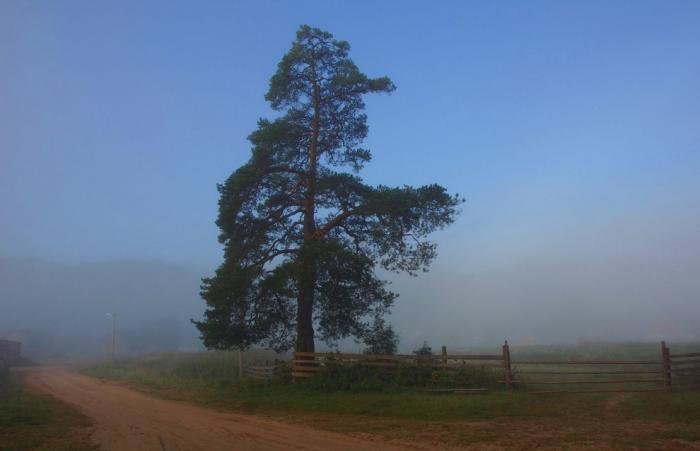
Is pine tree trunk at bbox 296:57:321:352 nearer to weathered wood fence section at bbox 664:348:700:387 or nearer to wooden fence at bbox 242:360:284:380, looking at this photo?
wooden fence at bbox 242:360:284:380

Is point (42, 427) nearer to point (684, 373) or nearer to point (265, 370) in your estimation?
point (265, 370)

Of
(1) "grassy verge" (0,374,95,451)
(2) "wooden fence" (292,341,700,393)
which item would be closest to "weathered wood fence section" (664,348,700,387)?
(2) "wooden fence" (292,341,700,393)

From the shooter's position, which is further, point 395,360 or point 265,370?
point 265,370

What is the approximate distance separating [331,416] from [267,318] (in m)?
9.97

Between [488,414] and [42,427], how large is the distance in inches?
480

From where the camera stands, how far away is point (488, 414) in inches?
621

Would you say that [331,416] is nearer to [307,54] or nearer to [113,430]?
[113,430]

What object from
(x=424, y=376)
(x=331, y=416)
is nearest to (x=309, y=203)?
(x=424, y=376)

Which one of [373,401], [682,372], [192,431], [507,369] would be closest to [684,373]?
[682,372]

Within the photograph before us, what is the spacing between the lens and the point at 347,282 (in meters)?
24.9

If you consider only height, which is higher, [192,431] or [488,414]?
[192,431]

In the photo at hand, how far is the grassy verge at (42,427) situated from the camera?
1208 cm

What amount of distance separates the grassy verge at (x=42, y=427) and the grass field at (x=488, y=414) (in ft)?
16.4

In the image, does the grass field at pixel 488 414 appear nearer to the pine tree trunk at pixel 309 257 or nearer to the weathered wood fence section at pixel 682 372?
the weathered wood fence section at pixel 682 372
